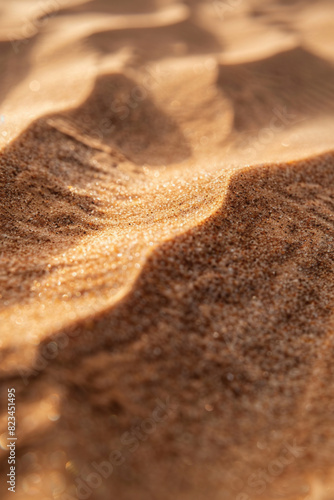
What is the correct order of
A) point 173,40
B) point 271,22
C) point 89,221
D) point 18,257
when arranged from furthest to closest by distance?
1. point 271,22
2. point 173,40
3. point 89,221
4. point 18,257

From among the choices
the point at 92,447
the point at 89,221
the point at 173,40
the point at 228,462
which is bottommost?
the point at 228,462

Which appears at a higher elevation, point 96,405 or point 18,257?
point 18,257

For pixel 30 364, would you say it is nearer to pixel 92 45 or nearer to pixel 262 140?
pixel 262 140

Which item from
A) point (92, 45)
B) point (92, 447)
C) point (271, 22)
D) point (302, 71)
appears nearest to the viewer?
point (92, 447)

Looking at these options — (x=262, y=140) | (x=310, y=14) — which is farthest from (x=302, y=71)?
(x=310, y=14)

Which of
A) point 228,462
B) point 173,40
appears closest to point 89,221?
point 228,462

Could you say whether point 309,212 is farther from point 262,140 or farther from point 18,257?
point 18,257

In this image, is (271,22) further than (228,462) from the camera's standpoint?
Yes
